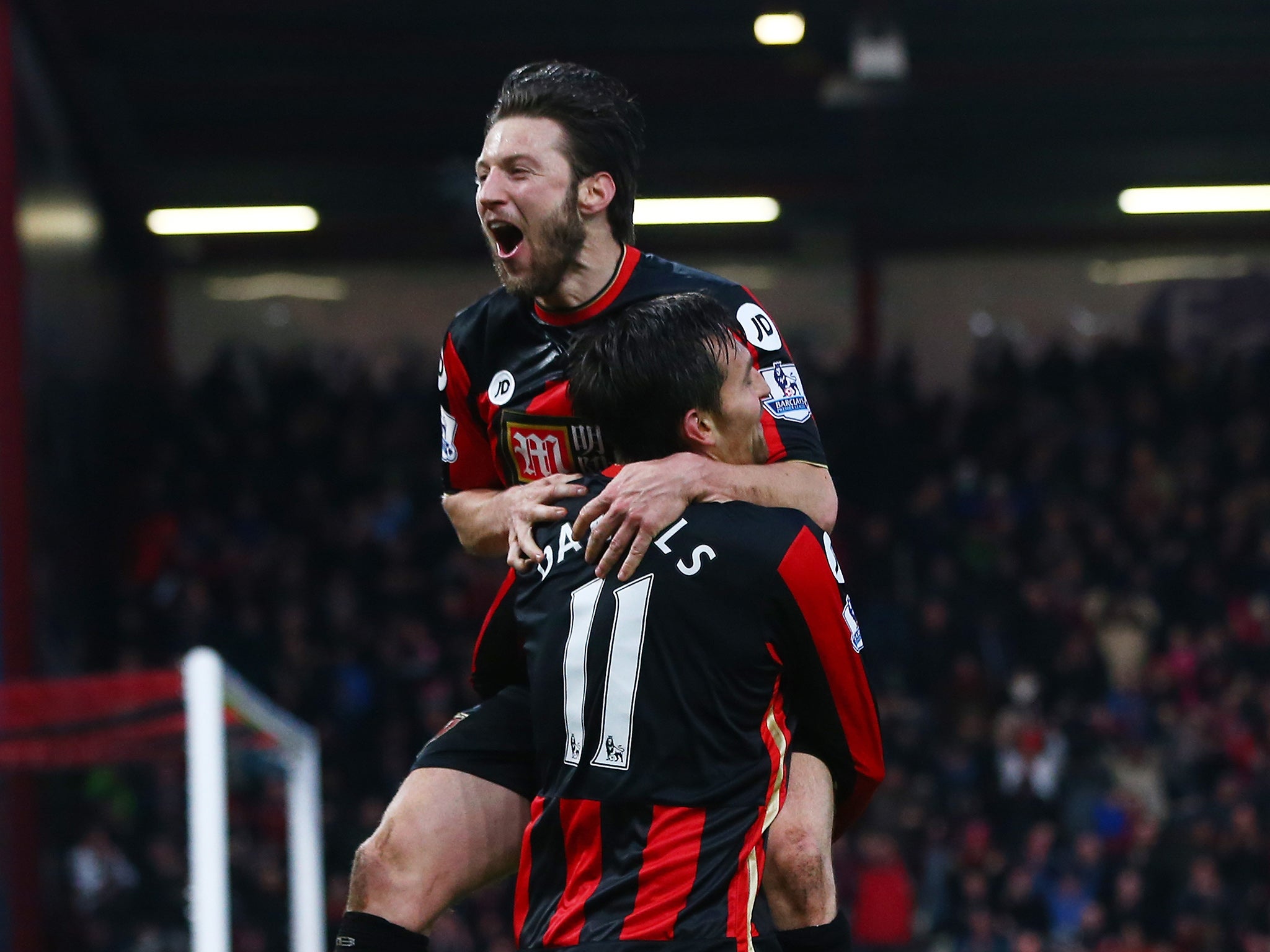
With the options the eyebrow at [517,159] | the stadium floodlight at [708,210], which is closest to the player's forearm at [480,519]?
the eyebrow at [517,159]

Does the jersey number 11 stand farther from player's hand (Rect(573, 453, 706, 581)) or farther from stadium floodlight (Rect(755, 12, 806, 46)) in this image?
stadium floodlight (Rect(755, 12, 806, 46))

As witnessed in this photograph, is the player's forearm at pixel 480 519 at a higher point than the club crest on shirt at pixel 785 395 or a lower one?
lower

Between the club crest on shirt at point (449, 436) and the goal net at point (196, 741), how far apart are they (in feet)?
5.78

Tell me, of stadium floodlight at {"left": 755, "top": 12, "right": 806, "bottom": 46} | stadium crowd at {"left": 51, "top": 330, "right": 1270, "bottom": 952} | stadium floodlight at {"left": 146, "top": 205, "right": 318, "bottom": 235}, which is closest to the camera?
stadium crowd at {"left": 51, "top": 330, "right": 1270, "bottom": 952}

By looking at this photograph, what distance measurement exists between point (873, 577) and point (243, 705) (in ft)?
37.5

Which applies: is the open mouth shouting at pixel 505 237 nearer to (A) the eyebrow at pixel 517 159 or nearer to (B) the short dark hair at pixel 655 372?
(A) the eyebrow at pixel 517 159

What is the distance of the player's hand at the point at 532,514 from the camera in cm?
301

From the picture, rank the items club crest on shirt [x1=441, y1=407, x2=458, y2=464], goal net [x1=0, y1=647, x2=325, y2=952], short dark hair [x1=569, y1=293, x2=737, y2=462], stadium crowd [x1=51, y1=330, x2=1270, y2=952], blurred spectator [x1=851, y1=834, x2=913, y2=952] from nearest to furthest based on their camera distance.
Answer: short dark hair [x1=569, y1=293, x2=737, y2=462]
club crest on shirt [x1=441, y1=407, x2=458, y2=464]
goal net [x1=0, y1=647, x2=325, y2=952]
blurred spectator [x1=851, y1=834, x2=913, y2=952]
stadium crowd [x1=51, y1=330, x2=1270, y2=952]

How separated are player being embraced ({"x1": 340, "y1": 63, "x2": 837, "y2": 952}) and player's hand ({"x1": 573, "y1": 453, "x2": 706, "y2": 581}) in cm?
6

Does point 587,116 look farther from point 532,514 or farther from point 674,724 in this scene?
point 674,724

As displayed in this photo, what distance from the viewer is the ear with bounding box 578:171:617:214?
11.1ft

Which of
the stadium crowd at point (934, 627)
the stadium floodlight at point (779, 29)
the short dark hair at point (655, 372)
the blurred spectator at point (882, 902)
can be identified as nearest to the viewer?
the short dark hair at point (655, 372)

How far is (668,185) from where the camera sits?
19.0 meters

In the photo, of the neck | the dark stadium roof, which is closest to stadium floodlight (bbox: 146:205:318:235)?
the dark stadium roof
